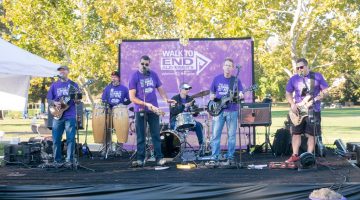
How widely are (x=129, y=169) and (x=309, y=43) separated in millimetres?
20396

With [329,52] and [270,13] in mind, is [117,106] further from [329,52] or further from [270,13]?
[329,52]

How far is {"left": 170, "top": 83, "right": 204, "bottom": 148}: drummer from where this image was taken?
11.0 metres

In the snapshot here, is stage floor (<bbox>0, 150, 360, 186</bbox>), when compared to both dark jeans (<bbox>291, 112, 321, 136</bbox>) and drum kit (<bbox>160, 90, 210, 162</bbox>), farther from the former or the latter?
drum kit (<bbox>160, 90, 210, 162</bbox>)

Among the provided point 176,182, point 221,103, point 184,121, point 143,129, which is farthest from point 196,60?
point 176,182

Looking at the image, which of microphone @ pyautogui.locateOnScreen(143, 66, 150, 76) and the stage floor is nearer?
the stage floor

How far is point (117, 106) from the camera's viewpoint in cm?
1116

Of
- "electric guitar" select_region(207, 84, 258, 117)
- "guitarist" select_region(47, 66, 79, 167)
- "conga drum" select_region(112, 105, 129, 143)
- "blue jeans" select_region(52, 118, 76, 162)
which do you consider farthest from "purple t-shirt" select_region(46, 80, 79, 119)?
"electric guitar" select_region(207, 84, 258, 117)

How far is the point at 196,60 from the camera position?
1245cm

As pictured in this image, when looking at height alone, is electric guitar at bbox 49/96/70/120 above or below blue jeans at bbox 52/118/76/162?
above

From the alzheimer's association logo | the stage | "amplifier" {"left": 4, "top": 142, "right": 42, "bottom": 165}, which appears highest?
the alzheimer's association logo

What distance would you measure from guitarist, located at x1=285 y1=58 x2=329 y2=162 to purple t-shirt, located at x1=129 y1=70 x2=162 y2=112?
2.22 metres

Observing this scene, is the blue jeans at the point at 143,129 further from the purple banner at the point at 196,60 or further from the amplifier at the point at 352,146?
the amplifier at the point at 352,146

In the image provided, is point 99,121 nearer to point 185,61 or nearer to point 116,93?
point 116,93

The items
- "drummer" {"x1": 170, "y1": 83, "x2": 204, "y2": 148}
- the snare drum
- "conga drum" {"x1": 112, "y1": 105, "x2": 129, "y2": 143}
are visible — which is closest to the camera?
the snare drum
